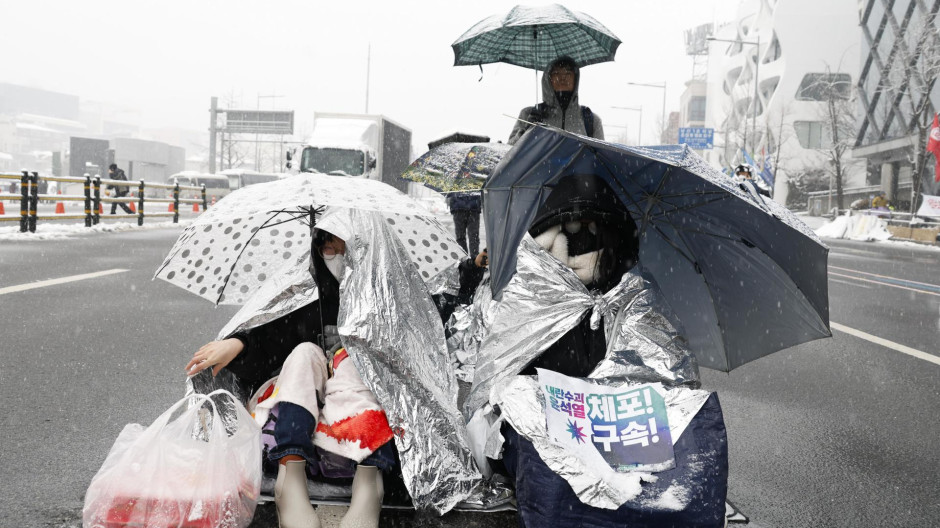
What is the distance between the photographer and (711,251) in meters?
3.21

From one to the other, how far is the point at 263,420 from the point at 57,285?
6440 mm

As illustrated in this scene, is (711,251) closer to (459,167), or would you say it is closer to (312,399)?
(312,399)

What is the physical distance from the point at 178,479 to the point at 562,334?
144 centimetres

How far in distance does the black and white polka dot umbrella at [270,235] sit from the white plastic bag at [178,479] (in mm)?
778

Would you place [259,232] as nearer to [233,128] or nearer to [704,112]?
[233,128]

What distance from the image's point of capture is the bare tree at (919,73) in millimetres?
28609

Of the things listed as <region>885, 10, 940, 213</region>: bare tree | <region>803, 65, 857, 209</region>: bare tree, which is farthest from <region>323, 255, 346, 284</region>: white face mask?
<region>803, 65, 857, 209</region>: bare tree

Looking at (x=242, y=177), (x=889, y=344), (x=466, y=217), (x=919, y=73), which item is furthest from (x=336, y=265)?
(x=242, y=177)

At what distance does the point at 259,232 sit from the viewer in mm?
3758

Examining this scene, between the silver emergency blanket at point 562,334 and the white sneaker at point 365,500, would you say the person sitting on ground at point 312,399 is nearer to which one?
the white sneaker at point 365,500

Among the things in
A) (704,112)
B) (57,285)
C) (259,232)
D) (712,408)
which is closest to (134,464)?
(259,232)

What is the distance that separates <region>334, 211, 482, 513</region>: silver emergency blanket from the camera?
2752mm

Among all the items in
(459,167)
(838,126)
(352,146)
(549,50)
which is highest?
(838,126)

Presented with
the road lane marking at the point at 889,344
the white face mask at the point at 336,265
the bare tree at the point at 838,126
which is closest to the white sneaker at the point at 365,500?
the white face mask at the point at 336,265
